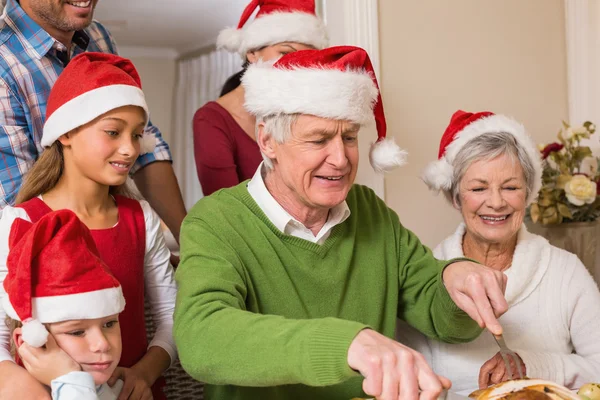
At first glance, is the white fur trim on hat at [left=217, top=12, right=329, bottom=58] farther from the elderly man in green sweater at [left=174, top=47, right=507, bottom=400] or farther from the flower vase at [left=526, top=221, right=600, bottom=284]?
the flower vase at [left=526, top=221, right=600, bottom=284]

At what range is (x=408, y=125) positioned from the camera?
2.62 m

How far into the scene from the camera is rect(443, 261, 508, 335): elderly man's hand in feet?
4.13

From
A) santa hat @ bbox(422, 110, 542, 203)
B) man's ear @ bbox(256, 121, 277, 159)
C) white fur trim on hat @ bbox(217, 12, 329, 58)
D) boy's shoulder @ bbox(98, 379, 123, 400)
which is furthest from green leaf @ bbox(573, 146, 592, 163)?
boy's shoulder @ bbox(98, 379, 123, 400)

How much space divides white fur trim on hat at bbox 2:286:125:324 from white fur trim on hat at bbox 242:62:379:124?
51 centimetres

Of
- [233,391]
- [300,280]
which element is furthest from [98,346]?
[300,280]

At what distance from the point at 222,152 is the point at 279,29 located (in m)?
0.40

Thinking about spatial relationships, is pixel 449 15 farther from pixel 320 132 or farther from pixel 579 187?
pixel 320 132

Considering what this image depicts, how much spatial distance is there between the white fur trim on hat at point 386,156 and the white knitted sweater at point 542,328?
1.37ft

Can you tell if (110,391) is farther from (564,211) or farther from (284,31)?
(564,211)

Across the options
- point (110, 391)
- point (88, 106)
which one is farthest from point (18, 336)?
point (88, 106)

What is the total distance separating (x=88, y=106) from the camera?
1.47 m

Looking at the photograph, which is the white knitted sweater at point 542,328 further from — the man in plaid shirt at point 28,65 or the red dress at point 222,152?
the man in plaid shirt at point 28,65

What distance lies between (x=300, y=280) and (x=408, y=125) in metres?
1.29

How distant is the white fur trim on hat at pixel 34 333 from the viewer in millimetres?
1116
